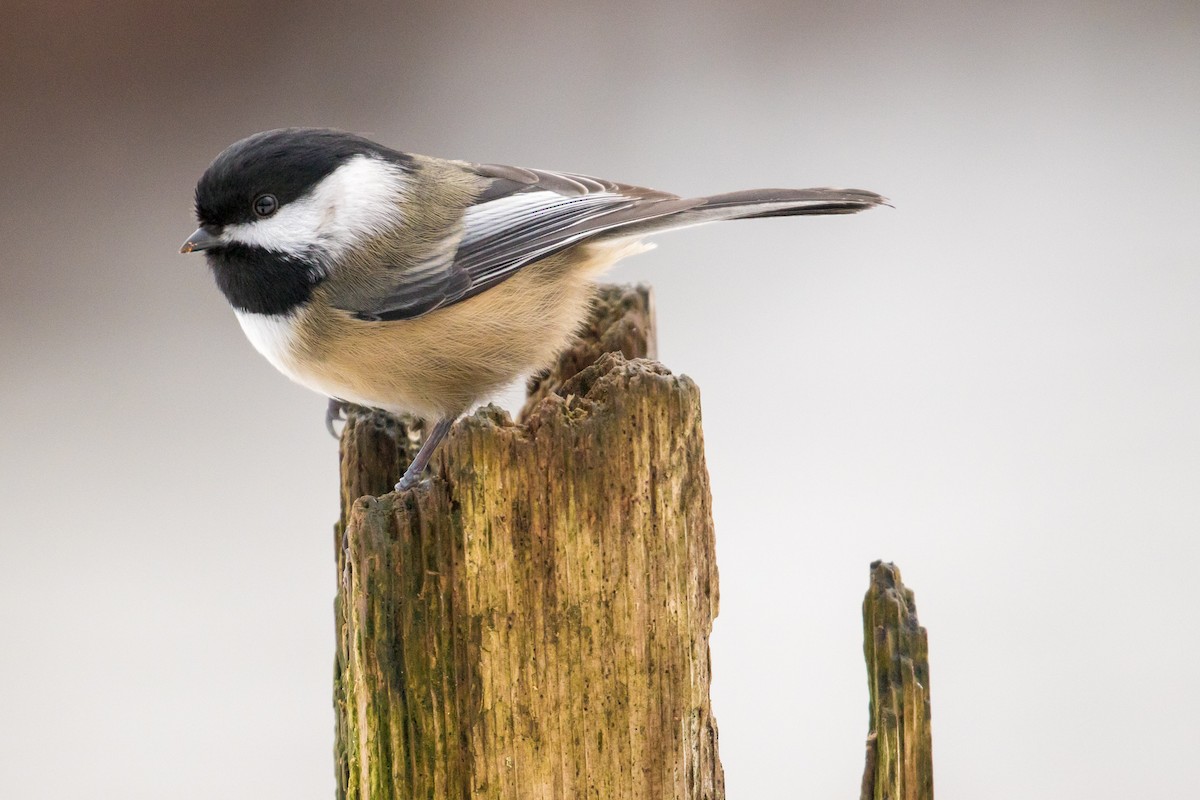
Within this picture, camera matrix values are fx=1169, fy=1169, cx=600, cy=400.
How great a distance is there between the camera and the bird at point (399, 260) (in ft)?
6.25

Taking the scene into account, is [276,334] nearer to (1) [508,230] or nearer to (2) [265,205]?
(2) [265,205]

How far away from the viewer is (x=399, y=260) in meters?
2.01

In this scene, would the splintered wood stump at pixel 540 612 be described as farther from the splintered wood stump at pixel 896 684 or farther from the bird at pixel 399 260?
the bird at pixel 399 260

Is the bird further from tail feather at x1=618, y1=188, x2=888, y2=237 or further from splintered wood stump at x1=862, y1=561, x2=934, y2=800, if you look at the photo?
splintered wood stump at x1=862, y1=561, x2=934, y2=800

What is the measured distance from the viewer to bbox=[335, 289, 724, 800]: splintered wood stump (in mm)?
1425

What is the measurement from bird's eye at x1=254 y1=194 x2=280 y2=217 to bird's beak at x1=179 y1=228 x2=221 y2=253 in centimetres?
9

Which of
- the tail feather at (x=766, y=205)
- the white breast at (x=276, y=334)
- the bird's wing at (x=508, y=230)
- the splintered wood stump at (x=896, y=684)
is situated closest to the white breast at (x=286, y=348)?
the white breast at (x=276, y=334)

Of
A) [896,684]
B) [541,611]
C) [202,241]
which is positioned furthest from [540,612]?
[202,241]

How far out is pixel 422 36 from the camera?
4.22 meters

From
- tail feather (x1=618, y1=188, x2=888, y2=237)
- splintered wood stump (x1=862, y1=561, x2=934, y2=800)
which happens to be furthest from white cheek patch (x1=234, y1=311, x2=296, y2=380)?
splintered wood stump (x1=862, y1=561, x2=934, y2=800)

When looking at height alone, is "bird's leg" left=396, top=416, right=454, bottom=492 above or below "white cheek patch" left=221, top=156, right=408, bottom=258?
below

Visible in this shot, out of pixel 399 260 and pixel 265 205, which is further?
pixel 399 260

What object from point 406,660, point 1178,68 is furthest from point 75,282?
point 1178,68

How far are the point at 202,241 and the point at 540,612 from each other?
0.92 metres
